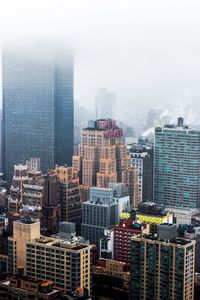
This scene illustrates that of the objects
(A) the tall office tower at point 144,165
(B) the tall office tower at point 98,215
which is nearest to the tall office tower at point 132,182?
(A) the tall office tower at point 144,165

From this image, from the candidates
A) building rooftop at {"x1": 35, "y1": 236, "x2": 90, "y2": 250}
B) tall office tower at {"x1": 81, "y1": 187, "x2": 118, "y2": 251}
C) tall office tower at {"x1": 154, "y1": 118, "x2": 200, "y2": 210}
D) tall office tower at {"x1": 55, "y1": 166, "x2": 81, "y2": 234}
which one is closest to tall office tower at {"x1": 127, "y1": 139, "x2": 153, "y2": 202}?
tall office tower at {"x1": 154, "y1": 118, "x2": 200, "y2": 210}

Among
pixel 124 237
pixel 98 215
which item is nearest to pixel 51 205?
pixel 98 215

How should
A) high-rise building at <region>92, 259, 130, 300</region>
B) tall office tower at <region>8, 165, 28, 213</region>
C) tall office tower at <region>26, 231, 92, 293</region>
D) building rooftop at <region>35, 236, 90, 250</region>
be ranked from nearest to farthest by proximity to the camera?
1. tall office tower at <region>26, 231, 92, 293</region>
2. building rooftop at <region>35, 236, 90, 250</region>
3. high-rise building at <region>92, 259, 130, 300</region>
4. tall office tower at <region>8, 165, 28, 213</region>

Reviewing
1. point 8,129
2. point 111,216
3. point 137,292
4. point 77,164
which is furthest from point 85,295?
point 8,129

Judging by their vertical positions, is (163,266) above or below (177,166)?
below

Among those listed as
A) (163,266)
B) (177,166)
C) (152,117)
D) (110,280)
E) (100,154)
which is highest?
(152,117)

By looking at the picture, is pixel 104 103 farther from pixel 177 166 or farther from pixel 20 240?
pixel 20 240

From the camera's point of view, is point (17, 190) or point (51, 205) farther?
point (17, 190)

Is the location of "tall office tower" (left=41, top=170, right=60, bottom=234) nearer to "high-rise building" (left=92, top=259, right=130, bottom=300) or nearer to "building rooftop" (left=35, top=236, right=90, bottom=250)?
"high-rise building" (left=92, top=259, right=130, bottom=300)
